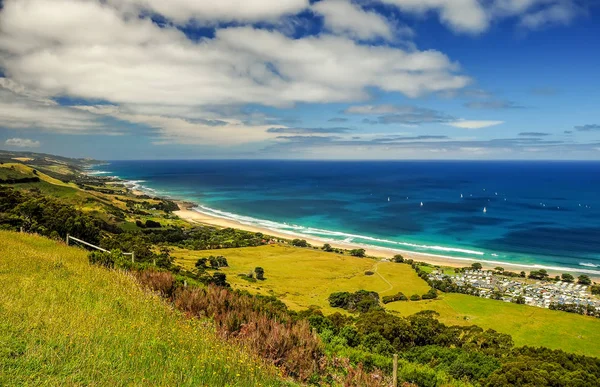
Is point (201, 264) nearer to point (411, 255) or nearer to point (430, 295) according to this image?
point (430, 295)

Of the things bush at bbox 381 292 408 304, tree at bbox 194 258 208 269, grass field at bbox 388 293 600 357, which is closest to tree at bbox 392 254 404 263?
grass field at bbox 388 293 600 357

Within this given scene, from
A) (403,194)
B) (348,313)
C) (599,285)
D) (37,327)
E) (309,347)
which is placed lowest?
(348,313)

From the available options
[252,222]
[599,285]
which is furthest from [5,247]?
[252,222]

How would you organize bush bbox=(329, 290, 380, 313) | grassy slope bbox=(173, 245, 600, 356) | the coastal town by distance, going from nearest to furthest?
grassy slope bbox=(173, 245, 600, 356) < bush bbox=(329, 290, 380, 313) < the coastal town

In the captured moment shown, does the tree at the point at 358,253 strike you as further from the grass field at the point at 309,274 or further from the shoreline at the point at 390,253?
the grass field at the point at 309,274

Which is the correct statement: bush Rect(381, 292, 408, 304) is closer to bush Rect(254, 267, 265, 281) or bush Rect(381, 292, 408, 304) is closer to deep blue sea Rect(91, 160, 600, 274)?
bush Rect(254, 267, 265, 281)

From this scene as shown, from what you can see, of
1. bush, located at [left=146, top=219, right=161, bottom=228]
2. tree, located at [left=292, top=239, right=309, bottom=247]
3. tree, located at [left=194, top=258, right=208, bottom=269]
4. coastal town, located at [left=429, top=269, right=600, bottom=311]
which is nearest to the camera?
coastal town, located at [left=429, top=269, right=600, bottom=311]

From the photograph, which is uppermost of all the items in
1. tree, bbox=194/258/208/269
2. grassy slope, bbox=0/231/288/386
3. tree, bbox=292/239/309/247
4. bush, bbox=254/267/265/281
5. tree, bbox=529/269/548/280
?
grassy slope, bbox=0/231/288/386

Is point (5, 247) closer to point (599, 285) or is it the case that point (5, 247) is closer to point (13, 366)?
point (13, 366)
